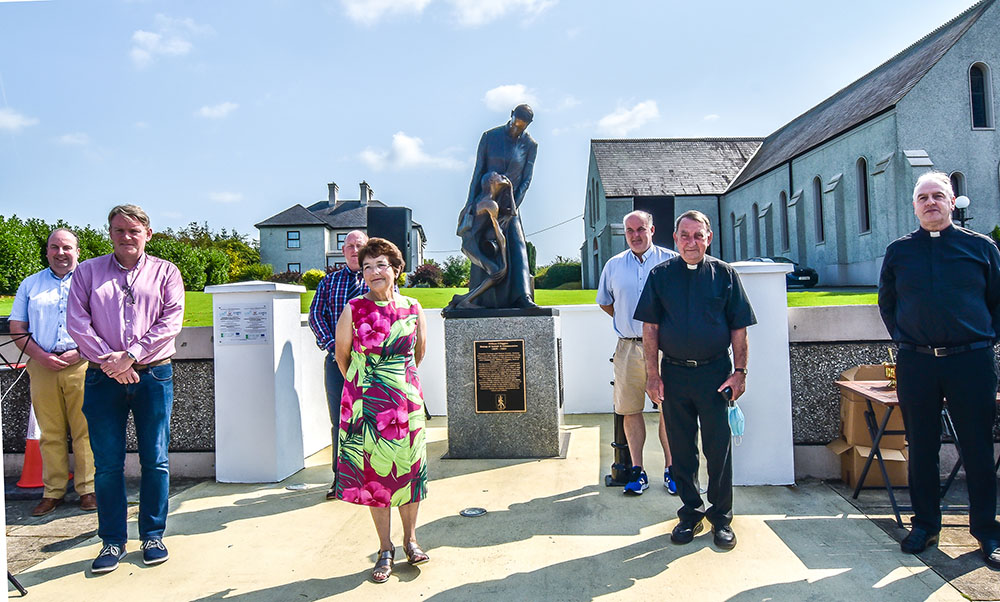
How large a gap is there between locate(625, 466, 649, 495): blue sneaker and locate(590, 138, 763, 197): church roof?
3762 centimetres

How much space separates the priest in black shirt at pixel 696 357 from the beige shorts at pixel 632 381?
3.06 ft

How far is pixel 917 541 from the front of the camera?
3607mm

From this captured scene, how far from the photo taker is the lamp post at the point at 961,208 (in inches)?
848

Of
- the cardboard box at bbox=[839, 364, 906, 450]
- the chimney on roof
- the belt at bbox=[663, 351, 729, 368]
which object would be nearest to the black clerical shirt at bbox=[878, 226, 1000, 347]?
the belt at bbox=[663, 351, 729, 368]

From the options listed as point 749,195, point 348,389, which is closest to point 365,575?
point 348,389

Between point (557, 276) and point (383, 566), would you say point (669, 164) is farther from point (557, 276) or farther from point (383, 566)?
point (383, 566)

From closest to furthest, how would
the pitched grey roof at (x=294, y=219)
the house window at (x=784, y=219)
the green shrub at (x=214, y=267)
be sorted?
the house window at (x=784, y=219) → the green shrub at (x=214, y=267) → the pitched grey roof at (x=294, y=219)

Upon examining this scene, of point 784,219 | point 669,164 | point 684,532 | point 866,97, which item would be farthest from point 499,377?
point 669,164

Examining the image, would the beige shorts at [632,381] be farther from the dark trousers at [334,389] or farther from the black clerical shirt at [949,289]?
the dark trousers at [334,389]

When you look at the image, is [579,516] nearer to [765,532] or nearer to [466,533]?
[466,533]

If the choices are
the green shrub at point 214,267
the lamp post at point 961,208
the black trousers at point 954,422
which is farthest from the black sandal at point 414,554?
the green shrub at point 214,267

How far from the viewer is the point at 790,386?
4.98 meters

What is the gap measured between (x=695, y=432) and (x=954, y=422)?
4.78 feet

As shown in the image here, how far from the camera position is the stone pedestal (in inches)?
239
